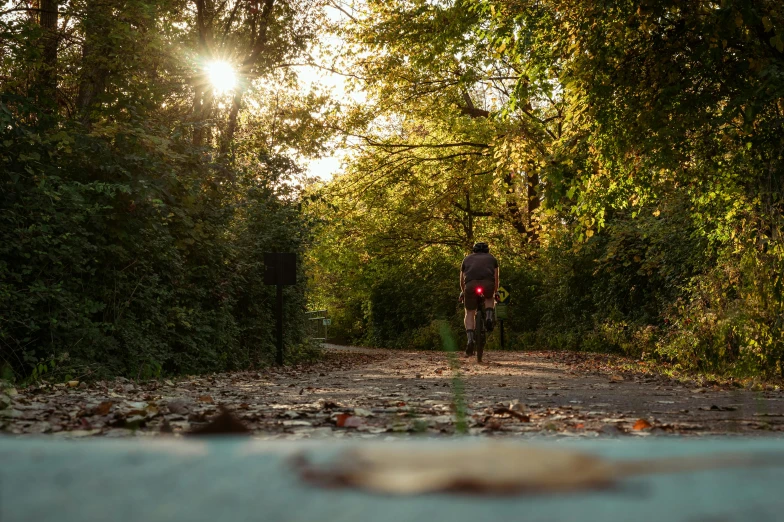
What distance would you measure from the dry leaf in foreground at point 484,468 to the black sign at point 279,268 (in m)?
13.9

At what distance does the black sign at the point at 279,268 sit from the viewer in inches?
589

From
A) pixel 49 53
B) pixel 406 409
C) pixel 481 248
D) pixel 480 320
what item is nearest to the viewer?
pixel 406 409

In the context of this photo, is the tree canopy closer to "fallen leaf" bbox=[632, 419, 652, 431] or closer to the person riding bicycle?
the person riding bicycle

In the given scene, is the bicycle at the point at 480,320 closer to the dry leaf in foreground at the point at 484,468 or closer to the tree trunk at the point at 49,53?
the tree trunk at the point at 49,53

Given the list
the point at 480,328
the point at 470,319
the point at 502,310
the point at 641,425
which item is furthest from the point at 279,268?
the point at 502,310

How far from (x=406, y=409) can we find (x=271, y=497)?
4307mm

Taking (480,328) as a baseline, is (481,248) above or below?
above

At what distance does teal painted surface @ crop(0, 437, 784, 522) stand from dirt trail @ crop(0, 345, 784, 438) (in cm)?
208

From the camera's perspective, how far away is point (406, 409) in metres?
5.18

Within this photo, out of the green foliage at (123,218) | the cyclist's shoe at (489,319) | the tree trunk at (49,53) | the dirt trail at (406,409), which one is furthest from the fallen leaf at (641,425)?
the cyclist's shoe at (489,319)

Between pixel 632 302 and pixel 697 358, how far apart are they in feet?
25.8

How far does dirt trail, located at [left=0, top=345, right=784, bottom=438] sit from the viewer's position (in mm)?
3777

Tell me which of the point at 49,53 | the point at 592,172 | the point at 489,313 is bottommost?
the point at 489,313

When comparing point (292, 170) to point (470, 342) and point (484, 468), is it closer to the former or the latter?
point (470, 342)
